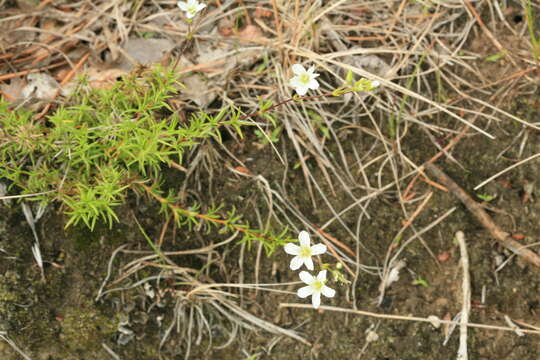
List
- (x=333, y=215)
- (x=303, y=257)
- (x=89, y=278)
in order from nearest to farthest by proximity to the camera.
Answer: (x=303, y=257) → (x=89, y=278) → (x=333, y=215)

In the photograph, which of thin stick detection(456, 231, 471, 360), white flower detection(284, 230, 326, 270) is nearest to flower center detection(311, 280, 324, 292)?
white flower detection(284, 230, 326, 270)

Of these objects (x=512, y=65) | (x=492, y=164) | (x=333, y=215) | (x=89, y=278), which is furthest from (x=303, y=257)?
(x=512, y=65)

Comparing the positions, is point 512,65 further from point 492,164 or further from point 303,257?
point 303,257

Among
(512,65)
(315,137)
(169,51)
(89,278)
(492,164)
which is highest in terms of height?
(169,51)

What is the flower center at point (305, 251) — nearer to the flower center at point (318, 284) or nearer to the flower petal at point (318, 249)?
the flower petal at point (318, 249)

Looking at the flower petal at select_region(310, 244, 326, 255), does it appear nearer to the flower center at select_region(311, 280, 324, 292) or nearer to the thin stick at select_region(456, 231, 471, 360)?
the flower center at select_region(311, 280, 324, 292)

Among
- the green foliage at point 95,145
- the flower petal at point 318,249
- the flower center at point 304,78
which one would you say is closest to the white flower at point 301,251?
the flower petal at point 318,249
